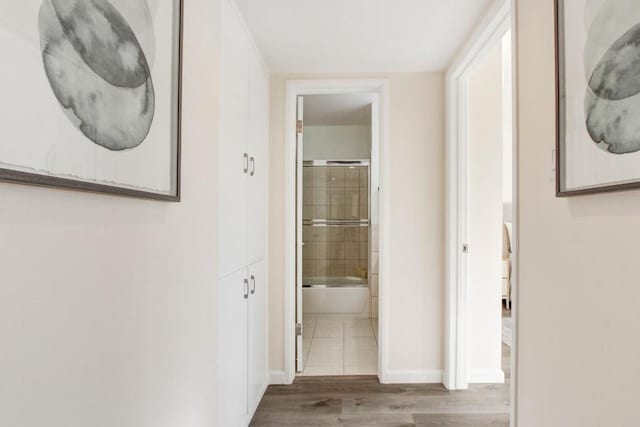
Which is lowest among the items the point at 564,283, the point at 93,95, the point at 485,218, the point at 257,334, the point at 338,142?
the point at 257,334

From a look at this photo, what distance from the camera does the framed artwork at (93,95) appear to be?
0.61 meters

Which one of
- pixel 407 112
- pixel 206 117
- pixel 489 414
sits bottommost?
pixel 489 414

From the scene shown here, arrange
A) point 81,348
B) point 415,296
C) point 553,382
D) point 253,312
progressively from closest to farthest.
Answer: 1. point 81,348
2. point 553,382
3. point 253,312
4. point 415,296

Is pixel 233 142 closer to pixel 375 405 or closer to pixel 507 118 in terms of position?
pixel 375 405

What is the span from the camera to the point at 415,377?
8.61 ft

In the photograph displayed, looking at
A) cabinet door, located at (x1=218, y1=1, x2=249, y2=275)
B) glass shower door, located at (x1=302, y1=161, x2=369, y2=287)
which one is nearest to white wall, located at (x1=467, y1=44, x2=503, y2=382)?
cabinet door, located at (x1=218, y1=1, x2=249, y2=275)

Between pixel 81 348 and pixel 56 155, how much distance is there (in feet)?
1.39

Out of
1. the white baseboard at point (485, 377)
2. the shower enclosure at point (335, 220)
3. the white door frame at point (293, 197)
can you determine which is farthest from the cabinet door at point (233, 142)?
the shower enclosure at point (335, 220)

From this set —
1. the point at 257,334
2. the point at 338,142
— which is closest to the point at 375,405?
the point at 257,334

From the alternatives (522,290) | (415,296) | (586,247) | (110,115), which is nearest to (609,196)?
(586,247)

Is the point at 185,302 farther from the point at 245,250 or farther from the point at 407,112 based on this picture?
the point at 407,112

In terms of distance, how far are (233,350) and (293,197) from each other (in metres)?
1.23

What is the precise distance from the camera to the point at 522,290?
146cm

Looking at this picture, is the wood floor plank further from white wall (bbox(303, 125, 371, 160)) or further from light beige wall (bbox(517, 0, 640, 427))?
white wall (bbox(303, 125, 371, 160))
